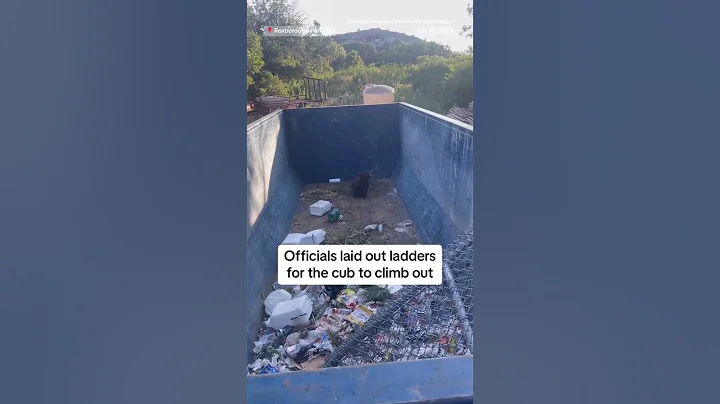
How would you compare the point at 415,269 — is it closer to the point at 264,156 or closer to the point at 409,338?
the point at 409,338

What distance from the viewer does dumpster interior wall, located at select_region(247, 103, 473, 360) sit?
3.84 meters

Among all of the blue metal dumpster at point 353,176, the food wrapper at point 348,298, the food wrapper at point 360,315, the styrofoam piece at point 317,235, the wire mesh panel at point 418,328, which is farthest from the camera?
the styrofoam piece at point 317,235

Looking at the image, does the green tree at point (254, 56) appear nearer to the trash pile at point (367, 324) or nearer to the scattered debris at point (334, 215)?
the scattered debris at point (334, 215)

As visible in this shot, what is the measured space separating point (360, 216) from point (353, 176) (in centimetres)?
116

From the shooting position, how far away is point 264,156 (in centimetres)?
478

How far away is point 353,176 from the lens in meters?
6.42

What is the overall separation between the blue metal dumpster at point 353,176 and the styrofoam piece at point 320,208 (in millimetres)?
230

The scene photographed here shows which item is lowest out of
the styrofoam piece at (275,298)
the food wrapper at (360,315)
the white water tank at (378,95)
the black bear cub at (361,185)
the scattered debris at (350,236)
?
the styrofoam piece at (275,298)

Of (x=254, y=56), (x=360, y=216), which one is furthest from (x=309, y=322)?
(x=254, y=56)

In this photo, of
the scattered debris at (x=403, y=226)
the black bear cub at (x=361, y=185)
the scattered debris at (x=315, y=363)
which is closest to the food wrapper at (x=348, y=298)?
the scattered debris at (x=315, y=363)

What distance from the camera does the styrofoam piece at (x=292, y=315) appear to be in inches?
129

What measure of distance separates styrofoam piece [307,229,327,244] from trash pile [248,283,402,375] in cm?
81

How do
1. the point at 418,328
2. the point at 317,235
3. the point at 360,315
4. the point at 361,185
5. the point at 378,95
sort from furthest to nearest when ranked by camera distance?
the point at 378,95, the point at 361,185, the point at 317,235, the point at 360,315, the point at 418,328
